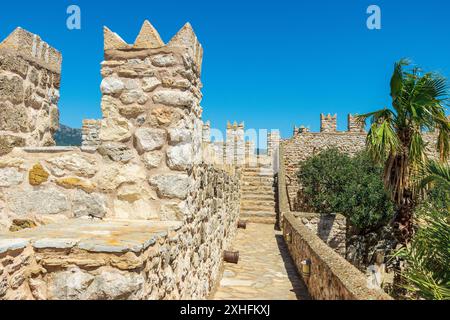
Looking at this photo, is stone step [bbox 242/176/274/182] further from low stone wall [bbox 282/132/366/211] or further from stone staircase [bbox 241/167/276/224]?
low stone wall [bbox 282/132/366/211]

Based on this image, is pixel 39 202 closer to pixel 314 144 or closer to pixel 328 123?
pixel 314 144

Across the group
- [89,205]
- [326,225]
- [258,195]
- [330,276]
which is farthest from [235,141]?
[89,205]

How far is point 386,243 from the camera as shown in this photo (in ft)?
44.9

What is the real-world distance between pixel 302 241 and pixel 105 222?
472 centimetres

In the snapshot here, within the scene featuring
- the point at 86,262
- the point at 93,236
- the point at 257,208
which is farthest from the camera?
the point at 257,208

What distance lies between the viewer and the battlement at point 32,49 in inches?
145

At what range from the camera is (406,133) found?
→ 26.1 feet

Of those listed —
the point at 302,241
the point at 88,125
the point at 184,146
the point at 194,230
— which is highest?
the point at 88,125

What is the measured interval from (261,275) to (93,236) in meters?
5.18

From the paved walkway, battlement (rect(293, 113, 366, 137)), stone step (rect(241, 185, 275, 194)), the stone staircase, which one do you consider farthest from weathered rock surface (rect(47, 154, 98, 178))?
battlement (rect(293, 113, 366, 137))

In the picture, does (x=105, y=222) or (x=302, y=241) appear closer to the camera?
(x=105, y=222)

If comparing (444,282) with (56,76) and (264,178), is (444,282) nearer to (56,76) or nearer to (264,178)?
(56,76)

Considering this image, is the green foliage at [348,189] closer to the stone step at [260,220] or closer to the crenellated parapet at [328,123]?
the stone step at [260,220]
